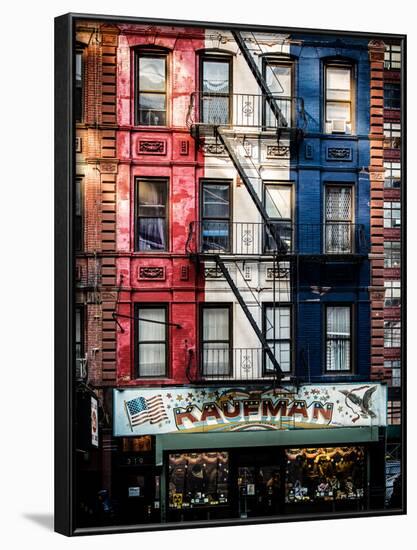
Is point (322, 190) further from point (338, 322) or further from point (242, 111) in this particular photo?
point (338, 322)

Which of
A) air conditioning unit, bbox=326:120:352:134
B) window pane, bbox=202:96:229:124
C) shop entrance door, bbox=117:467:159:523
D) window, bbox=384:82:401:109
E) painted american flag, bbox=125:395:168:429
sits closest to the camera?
shop entrance door, bbox=117:467:159:523

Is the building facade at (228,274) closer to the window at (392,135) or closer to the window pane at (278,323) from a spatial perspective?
the window pane at (278,323)

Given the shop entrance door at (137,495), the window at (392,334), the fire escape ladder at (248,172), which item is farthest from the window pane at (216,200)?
the shop entrance door at (137,495)

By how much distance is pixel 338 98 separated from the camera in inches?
588

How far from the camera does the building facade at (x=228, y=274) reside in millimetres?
14086

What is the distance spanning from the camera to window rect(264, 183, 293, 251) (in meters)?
14.6

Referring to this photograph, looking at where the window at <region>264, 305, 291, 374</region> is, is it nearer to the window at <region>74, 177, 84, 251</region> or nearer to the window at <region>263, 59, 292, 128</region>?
the window at <region>263, 59, 292, 128</region>

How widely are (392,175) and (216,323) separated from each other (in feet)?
10.4

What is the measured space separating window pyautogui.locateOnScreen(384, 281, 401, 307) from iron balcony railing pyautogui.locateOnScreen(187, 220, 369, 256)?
594 millimetres

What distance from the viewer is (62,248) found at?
13.7 metres

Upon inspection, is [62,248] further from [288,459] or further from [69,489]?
[288,459]

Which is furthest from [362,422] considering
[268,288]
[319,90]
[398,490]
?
[319,90]

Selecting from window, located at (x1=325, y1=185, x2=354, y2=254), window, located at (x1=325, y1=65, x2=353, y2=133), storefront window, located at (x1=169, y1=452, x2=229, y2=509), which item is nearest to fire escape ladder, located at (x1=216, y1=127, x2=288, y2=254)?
window, located at (x1=325, y1=185, x2=354, y2=254)

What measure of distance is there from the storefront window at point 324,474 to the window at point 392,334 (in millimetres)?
1466
